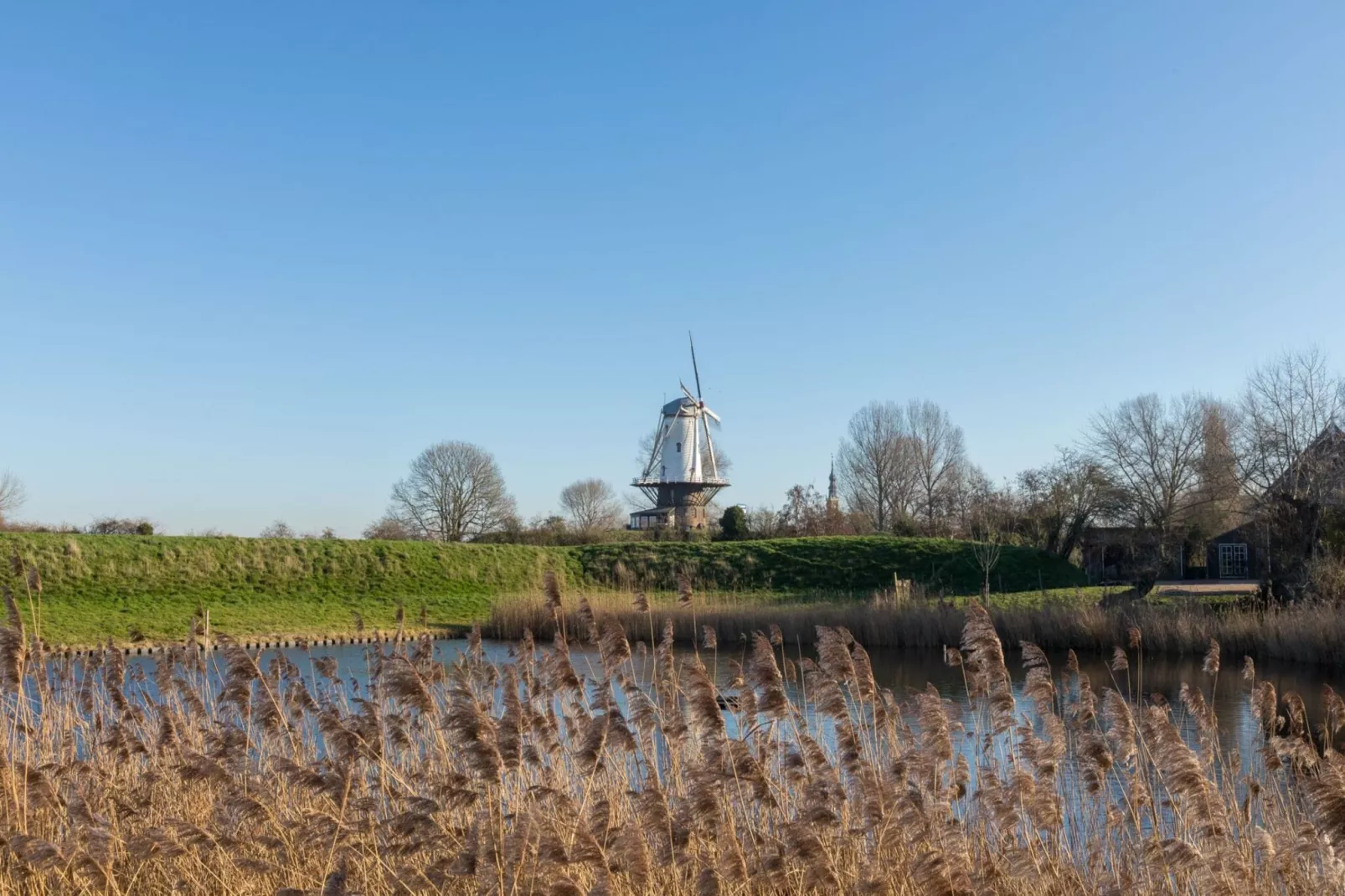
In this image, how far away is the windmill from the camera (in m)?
62.4

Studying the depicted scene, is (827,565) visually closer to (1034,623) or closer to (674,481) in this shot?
(1034,623)

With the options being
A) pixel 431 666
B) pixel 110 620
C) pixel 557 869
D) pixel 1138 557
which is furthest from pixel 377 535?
pixel 557 869

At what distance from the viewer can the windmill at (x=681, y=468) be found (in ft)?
205

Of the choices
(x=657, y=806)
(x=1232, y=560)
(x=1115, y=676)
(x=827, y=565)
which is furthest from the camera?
(x=1232, y=560)

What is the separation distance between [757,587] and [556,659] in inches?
1220

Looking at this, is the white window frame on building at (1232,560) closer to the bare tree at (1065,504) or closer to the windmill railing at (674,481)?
the bare tree at (1065,504)

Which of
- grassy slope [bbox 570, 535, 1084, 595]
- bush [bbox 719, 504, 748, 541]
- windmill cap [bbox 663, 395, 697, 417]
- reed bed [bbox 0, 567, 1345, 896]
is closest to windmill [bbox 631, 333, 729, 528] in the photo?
windmill cap [bbox 663, 395, 697, 417]

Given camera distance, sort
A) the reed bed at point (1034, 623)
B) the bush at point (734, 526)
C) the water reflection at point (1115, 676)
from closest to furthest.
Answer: the water reflection at point (1115, 676)
the reed bed at point (1034, 623)
the bush at point (734, 526)

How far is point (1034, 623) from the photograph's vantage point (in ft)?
68.7

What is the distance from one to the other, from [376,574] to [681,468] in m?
30.9

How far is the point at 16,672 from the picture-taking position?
5449mm

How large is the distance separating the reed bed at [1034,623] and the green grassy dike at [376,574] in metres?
4.90

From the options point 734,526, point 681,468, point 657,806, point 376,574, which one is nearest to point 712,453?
point 681,468

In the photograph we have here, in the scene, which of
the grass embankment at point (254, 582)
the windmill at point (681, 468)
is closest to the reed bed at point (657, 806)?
the grass embankment at point (254, 582)
